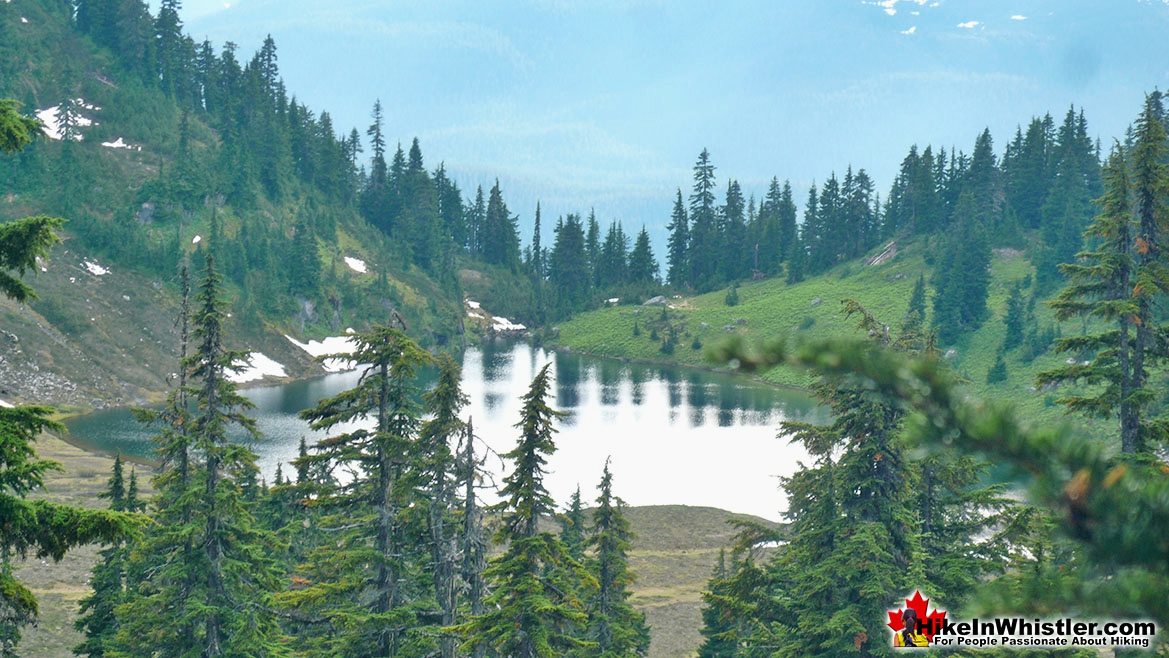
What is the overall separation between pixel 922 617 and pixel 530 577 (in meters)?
6.94

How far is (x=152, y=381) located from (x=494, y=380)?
32660mm

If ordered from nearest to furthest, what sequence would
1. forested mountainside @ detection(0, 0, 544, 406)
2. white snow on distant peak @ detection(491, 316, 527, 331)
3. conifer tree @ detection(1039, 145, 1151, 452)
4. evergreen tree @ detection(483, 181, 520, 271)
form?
conifer tree @ detection(1039, 145, 1151, 452) < forested mountainside @ detection(0, 0, 544, 406) < white snow on distant peak @ detection(491, 316, 527, 331) < evergreen tree @ detection(483, 181, 520, 271)

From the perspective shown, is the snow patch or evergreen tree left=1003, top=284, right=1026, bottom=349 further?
the snow patch

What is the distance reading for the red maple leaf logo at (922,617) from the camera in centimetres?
1573

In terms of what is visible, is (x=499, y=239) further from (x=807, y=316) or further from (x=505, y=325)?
(x=807, y=316)

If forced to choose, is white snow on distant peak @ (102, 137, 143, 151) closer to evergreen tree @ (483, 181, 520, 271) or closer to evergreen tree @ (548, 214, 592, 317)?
evergreen tree @ (548, 214, 592, 317)

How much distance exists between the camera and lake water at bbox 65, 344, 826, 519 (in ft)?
199

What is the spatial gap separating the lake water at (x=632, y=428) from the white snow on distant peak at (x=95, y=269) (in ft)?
69.0

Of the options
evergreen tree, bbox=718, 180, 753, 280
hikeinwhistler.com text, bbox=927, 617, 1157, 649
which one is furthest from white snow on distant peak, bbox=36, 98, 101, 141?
hikeinwhistler.com text, bbox=927, 617, 1157, 649

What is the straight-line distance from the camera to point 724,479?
209 feet

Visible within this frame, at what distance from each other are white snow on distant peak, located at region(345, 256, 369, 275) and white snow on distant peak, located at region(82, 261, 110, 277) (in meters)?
35.9

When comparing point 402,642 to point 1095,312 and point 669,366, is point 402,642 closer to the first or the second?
point 1095,312

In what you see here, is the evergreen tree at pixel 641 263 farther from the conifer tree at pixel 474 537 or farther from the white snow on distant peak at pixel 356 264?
the conifer tree at pixel 474 537

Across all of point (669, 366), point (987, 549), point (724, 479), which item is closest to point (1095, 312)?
point (987, 549)
